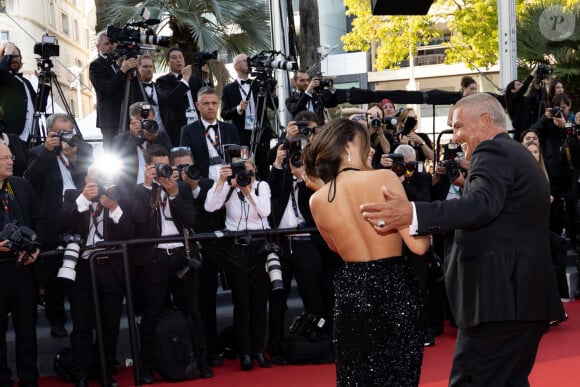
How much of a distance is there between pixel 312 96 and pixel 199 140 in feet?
A: 5.07

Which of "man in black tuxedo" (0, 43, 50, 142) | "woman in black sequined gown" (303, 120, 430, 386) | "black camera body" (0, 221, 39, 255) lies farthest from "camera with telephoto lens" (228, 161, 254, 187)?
"woman in black sequined gown" (303, 120, 430, 386)

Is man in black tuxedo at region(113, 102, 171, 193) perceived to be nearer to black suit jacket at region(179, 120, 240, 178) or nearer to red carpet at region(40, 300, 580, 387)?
black suit jacket at region(179, 120, 240, 178)

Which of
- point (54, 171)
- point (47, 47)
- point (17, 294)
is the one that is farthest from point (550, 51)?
point (17, 294)

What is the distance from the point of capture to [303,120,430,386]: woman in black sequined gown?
3.51 metres

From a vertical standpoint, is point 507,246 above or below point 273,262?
above

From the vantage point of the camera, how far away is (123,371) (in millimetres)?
6559

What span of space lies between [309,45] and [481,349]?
34.1ft

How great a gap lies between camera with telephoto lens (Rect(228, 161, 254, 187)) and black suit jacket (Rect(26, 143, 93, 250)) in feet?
3.99

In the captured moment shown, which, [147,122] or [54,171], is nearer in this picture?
[54,171]

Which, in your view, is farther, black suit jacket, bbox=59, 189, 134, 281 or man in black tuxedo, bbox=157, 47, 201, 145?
man in black tuxedo, bbox=157, 47, 201, 145

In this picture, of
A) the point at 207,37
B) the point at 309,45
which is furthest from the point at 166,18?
the point at 309,45

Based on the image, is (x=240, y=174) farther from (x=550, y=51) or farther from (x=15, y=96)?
(x=550, y=51)

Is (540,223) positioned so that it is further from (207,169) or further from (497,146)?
(207,169)

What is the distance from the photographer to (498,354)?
11.2 ft
